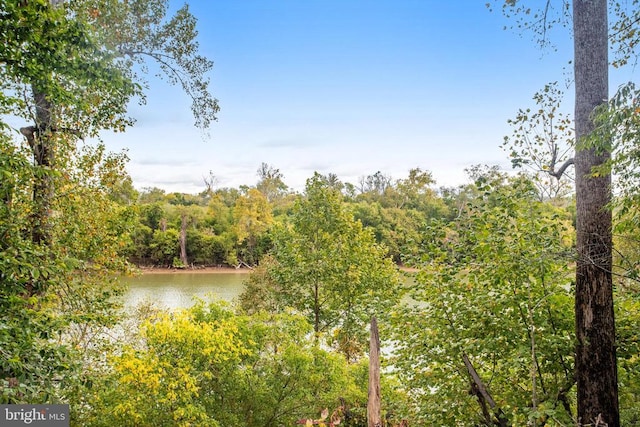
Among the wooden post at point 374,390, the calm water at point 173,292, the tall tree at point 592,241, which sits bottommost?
the calm water at point 173,292

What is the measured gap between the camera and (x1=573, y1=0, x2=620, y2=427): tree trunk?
3.44m

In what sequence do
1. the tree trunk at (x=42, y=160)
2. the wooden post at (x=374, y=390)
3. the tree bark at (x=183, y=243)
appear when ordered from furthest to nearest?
the tree bark at (x=183, y=243), the tree trunk at (x=42, y=160), the wooden post at (x=374, y=390)

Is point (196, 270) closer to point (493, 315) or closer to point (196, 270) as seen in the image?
point (196, 270)

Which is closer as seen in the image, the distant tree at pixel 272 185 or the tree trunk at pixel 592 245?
the tree trunk at pixel 592 245

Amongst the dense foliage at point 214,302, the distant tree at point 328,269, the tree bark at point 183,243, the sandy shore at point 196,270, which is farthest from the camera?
the tree bark at point 183,243

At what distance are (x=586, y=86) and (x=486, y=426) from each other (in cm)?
328

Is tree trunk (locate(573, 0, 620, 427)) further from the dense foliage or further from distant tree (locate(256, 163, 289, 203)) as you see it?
distant tree (locate(256, 163, 289, 203))

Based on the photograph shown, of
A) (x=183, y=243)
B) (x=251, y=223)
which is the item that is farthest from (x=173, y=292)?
(x=183, y=243)

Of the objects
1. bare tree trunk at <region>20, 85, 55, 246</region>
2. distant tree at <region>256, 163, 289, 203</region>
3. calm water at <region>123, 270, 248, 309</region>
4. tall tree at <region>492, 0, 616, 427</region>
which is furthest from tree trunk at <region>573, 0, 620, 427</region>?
distant tree at <region>256, 163, 289, 203</region>

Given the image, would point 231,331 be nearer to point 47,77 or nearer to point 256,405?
point 256,405

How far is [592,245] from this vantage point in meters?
3.50

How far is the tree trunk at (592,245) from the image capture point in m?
3.44

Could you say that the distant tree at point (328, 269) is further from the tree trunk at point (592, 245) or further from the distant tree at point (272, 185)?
the distant tree at point (272, 185)

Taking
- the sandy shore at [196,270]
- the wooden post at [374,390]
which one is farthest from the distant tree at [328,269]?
the sandy shore at [196,270]
